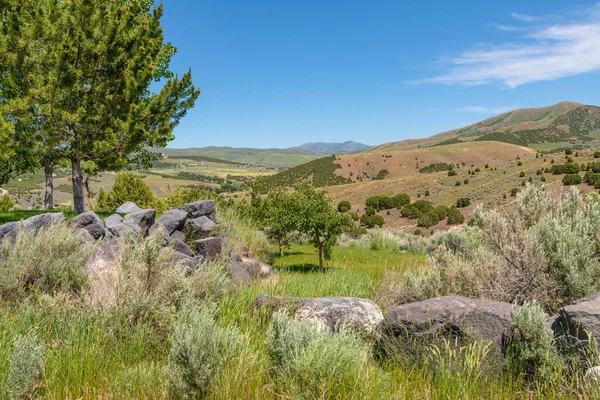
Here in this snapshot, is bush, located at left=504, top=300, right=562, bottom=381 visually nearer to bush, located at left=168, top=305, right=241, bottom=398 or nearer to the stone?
bush, located at left=168, top=305, right=241, bottom=398

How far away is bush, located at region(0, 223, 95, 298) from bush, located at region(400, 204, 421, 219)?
47.7 meters

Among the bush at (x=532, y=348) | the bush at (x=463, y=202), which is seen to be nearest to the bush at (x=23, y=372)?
the bush at (x=532, y=348)

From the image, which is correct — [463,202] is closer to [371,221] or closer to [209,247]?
[371,221]

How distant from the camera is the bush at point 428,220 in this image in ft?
145

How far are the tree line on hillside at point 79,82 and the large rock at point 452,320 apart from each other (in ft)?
44.6

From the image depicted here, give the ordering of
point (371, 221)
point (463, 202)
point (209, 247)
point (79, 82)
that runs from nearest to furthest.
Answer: point (209, 247)
point (79, 82)
point (463, 202)
point (371, 221)

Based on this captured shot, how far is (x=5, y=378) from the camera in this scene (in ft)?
10.0

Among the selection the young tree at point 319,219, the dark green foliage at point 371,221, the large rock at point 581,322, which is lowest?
the dark green foliage at point 371,221

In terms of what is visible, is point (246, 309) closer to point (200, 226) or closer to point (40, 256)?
point (40, 256)

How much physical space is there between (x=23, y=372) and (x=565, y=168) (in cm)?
6105

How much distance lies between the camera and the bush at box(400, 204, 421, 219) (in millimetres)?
50031

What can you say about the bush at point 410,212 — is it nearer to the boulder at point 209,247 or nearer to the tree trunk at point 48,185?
the tree trunk at point 48,185

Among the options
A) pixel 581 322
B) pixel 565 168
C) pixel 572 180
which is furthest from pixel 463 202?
pixel 581 322

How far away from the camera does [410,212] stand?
167ft
